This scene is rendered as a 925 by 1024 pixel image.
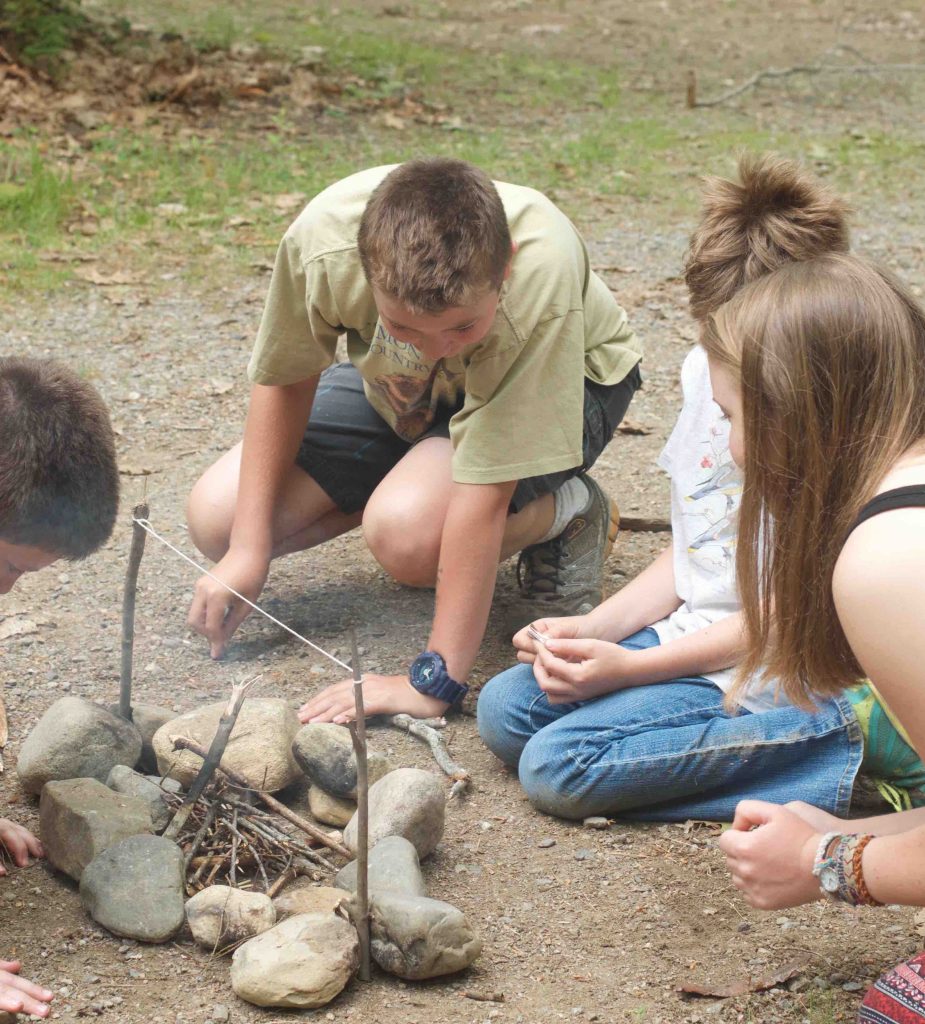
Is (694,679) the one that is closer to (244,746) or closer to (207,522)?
(244,746)

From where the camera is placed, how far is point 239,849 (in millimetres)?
2201

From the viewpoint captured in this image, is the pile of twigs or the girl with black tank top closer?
the girl with black tank top

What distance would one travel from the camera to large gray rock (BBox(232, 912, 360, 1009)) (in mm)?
1828

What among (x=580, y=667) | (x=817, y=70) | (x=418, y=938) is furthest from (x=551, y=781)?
(x=817, y=70)

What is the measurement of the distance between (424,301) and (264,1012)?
47.8 inches

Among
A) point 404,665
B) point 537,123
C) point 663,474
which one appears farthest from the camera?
point 537,123

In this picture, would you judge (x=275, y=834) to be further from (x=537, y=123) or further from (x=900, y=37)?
(x=900, y=37)

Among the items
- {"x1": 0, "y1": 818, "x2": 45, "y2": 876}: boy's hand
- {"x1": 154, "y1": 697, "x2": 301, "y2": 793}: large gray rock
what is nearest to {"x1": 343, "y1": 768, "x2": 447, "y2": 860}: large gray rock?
{"x1": 154, "y1": 697, "x2": 301, "y2": 793}: large gray rock

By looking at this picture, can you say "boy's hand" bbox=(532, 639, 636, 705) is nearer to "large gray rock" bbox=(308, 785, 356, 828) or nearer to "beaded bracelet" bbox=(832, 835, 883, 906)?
"large gray rock" bbox=(308, 785, 356, 828)

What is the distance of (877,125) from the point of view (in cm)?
838

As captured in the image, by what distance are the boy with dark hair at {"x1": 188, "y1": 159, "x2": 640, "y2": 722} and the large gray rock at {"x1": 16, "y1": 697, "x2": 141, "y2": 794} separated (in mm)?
385

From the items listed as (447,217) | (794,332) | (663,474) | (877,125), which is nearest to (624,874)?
(794,332)

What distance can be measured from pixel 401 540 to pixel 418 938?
111 centimetres

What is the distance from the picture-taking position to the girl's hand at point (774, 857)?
1775 millimetres
